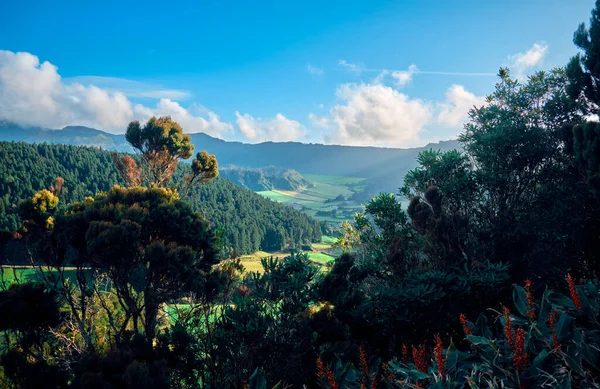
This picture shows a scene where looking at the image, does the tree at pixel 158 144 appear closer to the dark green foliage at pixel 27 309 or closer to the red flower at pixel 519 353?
the dark green foliage at pixel 27 309

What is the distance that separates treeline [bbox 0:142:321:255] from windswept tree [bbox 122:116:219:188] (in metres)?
67.5

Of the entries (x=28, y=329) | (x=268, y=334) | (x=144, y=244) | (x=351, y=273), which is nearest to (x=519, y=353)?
(x=268, y=334)

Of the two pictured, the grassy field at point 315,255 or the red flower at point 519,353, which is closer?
the red flower at point 519,353

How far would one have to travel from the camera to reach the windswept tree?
15.0 metres

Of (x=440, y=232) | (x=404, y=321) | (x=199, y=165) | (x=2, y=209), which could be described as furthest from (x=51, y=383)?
(x=2, y=209)

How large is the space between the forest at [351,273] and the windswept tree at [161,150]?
5.43 ft

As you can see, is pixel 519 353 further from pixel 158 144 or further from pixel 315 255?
pixel 315 255

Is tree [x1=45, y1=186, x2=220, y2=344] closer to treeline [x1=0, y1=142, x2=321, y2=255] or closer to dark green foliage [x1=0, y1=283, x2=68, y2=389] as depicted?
dark green foliage [x1=0, y1=283, x2=68, y2=389]

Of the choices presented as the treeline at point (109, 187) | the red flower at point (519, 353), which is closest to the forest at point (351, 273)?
the red flower at point (519, 353)

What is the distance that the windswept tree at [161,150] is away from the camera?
14961 millimetres

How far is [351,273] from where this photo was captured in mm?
9414

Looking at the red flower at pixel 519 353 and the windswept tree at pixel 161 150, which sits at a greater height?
the windswept tree at pixel 161 150

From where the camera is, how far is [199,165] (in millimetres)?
15500

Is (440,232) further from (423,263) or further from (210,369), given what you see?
(210,369)
